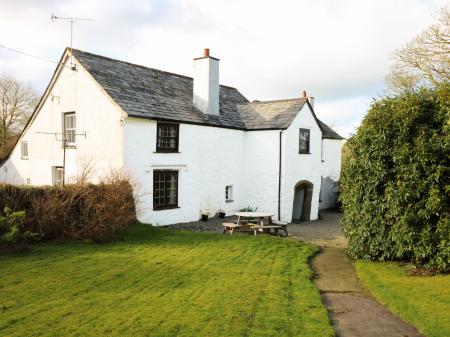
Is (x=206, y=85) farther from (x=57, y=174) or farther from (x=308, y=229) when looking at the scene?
(x=308, y=229)

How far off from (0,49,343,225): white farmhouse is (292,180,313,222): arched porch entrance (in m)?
0.07

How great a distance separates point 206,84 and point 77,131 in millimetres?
7742

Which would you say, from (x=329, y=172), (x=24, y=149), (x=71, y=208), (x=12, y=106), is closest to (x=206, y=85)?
(x=24, y=149)

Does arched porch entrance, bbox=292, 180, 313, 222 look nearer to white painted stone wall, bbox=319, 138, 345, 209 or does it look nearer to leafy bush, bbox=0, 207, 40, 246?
white painted stone wall, bbox=319, 138, 345, 209

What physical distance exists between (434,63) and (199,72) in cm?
1410

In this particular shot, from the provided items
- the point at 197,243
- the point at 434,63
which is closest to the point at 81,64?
the point at 197,243

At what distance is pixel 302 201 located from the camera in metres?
27.4

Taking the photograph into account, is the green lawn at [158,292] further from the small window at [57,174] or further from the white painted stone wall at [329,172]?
the white painted stone wall at [329,172]

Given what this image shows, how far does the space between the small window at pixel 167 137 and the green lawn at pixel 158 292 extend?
7.11 m

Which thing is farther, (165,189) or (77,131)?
(77,131)

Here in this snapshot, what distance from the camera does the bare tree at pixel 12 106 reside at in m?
43.5

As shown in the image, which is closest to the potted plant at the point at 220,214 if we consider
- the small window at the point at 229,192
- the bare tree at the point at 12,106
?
the small window at the point at 229,192

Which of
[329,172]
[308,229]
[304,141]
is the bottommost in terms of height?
[308,229]

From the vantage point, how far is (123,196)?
1546 centimetres
